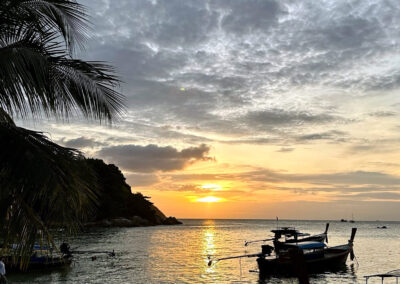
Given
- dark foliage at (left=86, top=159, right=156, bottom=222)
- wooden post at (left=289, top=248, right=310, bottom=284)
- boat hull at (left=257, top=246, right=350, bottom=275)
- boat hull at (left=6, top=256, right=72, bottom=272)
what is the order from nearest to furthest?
wooden post at (left=289, top=248, right=310, bottom=284) < boat hull at (left=6, top=256, right=72, bottom=272) < boat hull at (left=257, top=246, right=350, bottom=275) < dark foliage at (left=86, top=159, right=156, bottom=222)

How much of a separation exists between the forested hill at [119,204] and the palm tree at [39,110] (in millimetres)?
117892

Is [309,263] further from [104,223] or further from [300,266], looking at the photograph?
[104,223]

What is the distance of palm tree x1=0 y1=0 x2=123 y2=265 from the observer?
16.6 feet

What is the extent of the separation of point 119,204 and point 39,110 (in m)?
152

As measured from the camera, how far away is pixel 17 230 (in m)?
5.18

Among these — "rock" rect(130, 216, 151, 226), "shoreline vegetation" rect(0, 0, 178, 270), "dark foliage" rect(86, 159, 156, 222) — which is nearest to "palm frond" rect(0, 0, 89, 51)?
"shoreline vegetation" rect(0, 0, 178, 270)

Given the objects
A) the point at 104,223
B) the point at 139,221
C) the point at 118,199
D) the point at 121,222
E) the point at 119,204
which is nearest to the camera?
the point at 118,199

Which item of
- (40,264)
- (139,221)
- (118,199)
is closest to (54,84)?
(40,264)

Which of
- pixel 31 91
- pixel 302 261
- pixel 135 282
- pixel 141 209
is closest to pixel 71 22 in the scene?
pixel 31 91

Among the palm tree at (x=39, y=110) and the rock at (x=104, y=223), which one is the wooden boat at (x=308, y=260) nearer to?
the palm tree at (x=39, y=110)

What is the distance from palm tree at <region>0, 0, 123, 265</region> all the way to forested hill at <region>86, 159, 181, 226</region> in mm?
117892

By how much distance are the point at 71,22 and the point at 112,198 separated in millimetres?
145362

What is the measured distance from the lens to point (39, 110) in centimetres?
615

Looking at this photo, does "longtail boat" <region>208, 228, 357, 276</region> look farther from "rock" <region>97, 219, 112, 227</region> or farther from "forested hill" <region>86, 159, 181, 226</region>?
"rock" <region>97, 219, 112, 227</region>
